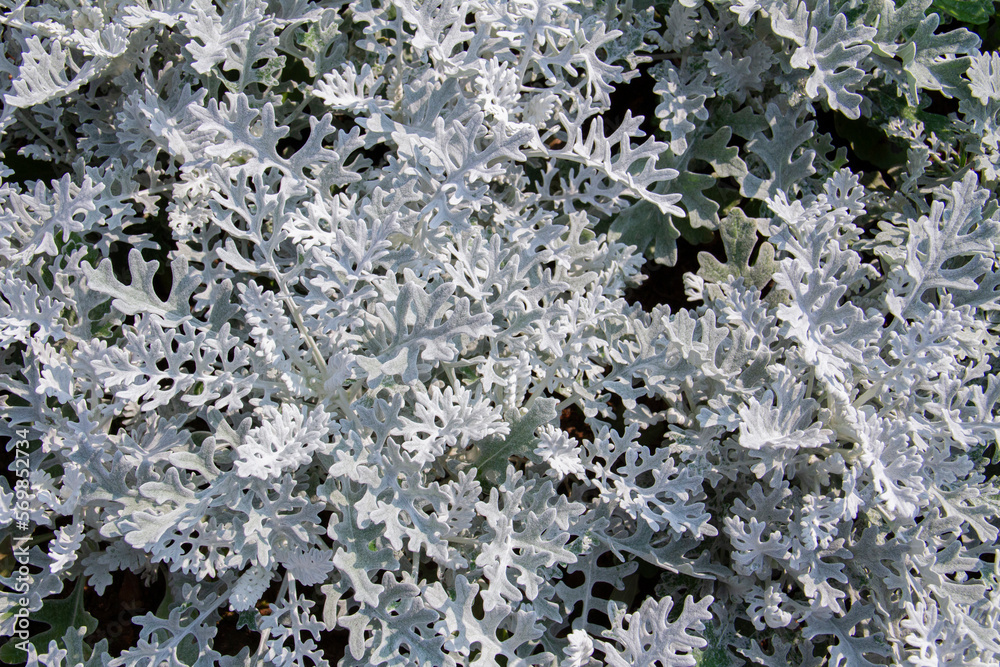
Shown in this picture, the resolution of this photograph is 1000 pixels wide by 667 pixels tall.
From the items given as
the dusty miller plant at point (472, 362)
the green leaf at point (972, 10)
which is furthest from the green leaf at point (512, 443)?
the green leaf at point (972, 10)

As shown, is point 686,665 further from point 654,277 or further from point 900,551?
point 654,277

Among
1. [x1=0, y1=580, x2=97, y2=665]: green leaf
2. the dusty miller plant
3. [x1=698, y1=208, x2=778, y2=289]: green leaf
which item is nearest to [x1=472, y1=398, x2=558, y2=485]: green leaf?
the dusty miller plant

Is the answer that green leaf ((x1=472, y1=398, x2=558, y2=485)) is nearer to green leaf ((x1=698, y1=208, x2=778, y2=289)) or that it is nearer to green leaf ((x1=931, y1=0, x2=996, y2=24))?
green leaf ((x1=698, y1=208, x2=778, y2=289))

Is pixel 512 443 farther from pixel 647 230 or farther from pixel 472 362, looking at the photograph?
pixel 647 230

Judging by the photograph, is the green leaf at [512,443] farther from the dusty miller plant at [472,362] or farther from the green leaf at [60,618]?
the green leaf at [60,618]

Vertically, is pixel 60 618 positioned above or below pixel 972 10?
below

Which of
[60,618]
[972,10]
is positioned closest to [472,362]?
[60,618]
